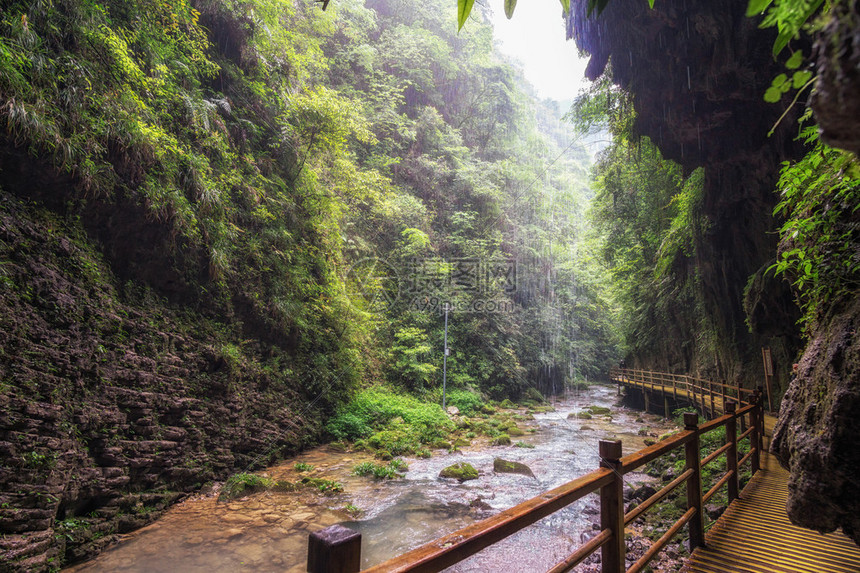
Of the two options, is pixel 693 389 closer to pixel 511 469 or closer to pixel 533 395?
pixel 511 469

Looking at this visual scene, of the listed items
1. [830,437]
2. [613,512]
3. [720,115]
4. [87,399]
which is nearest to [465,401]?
[720,115]

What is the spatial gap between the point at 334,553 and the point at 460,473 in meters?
8.32

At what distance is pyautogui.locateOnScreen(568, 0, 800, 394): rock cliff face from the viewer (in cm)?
709

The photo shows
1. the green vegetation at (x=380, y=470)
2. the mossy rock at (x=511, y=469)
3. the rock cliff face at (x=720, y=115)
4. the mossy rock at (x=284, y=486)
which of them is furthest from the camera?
the mossy rock at (x=511, y=469)

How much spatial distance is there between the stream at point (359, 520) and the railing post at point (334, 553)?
4.86 m

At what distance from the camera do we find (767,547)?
3.00 metres

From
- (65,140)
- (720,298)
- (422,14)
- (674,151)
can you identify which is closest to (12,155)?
(65,140)

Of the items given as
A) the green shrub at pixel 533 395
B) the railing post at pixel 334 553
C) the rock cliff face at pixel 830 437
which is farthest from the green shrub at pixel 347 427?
the green shrub at pixel 533 395

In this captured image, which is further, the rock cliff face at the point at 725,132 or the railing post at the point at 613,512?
the rock cliff face at the point at 725,132

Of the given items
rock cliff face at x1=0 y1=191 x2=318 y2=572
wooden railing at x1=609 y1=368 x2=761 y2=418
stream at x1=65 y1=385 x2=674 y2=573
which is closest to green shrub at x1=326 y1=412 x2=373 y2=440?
stream at x1=65 y1=385 x2=674 y2=573

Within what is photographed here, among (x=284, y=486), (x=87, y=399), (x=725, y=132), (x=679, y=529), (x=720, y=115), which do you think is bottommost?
(x=284, y=486)

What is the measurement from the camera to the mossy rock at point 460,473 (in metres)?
8.39

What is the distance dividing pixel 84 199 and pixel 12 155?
855 millimetres

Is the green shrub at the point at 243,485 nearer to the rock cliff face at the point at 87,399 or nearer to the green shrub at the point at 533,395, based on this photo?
the rock cliff face at the point at 87,399
